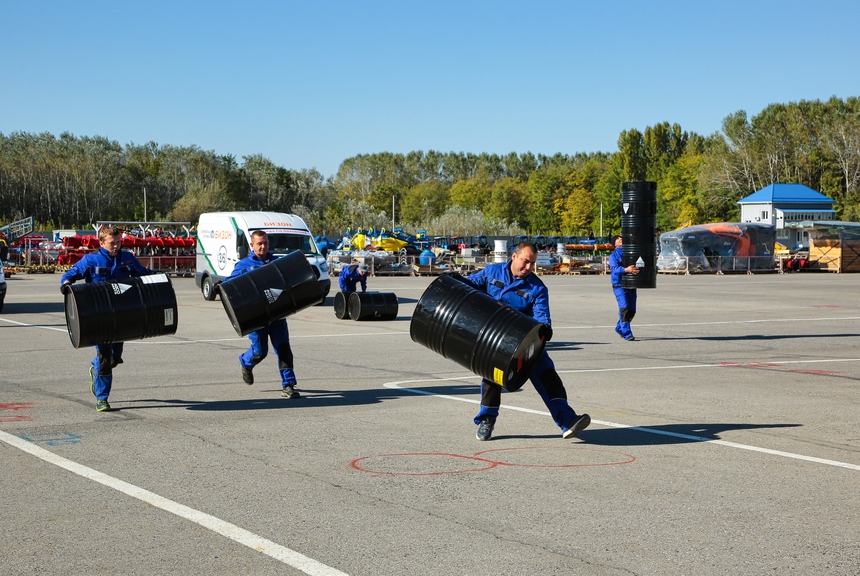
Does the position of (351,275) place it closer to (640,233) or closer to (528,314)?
(640,233)

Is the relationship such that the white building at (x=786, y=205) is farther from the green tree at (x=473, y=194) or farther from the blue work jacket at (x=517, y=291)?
the blue work jacket at (x=517, y=291)

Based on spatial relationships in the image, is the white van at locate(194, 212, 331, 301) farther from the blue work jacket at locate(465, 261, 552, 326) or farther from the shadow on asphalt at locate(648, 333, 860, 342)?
the blue work jacket at locate(465, 261, 552, 326)

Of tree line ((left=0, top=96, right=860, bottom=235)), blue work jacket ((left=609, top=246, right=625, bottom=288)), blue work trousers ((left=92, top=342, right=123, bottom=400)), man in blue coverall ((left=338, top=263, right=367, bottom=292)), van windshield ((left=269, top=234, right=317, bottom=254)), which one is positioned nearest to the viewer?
blue work trousers ((left=92, top=342, right=123, bottom=400))

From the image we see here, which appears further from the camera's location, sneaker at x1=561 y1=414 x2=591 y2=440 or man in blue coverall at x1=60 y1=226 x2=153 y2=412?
man in blue coverall at x1=60 y1=226 x2=153 y2=412

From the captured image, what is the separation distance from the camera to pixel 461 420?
9.15m

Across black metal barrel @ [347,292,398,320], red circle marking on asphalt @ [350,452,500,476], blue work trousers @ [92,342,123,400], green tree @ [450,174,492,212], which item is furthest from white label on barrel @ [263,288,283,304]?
green tree @ [450,174,492,212]

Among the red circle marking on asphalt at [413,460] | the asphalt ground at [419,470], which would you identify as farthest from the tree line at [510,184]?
the red circle marking on asphalt at [413,460]

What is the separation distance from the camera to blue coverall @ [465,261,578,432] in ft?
26.5

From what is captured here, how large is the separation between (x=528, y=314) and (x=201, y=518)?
11.4 ft

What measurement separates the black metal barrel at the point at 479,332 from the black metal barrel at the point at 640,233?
29.6ft

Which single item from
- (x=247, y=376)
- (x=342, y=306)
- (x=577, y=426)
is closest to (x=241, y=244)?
(x=342, y=306)

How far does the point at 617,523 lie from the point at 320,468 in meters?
2.35

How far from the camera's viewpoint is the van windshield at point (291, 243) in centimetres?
2808

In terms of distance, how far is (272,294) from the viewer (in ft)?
32.7
